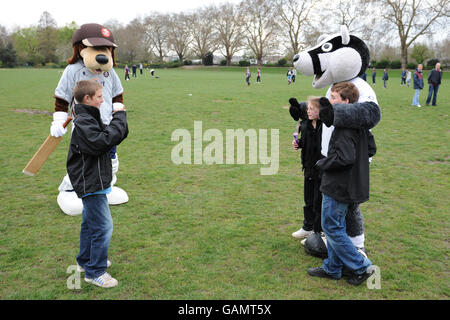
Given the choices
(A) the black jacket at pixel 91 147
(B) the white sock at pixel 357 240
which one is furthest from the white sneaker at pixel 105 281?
(B) the white sock at pixel 357 240

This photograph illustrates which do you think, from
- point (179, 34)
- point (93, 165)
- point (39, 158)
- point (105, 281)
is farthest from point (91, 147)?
point (179, 34)

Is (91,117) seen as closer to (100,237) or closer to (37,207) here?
(100,237)

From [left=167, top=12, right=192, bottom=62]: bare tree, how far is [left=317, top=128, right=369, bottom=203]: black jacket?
86.1 m

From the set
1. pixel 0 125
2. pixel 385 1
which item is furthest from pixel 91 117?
pixel 385 1

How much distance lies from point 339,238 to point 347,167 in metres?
0.66

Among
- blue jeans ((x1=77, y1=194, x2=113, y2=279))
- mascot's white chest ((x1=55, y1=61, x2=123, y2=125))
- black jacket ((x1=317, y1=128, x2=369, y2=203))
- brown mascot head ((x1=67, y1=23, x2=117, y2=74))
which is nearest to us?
black jacket ((x1=317, y1=128, x2=369, y2=203))

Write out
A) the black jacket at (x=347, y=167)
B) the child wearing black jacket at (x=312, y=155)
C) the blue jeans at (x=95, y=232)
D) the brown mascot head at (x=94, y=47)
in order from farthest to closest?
the brown mascot head at (x=94, y=47)
the child wearing black jacket at (x=312, y=155)
the blue jeans at (x=95, y=232)
the black jacket at (x=347, y=167)

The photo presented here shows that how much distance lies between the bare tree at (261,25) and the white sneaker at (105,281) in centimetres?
6975

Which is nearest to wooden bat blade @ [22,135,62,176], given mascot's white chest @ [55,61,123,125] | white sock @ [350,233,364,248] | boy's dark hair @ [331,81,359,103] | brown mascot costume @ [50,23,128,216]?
brown mascot costume @ [50,23,128,216]

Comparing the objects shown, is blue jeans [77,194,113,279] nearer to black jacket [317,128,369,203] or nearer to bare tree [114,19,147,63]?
black jacket [317,128,369,203]

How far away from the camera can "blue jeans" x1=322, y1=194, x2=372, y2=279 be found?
3.42m

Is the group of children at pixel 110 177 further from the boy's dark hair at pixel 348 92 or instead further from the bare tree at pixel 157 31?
the bare tree at pixel 157 31

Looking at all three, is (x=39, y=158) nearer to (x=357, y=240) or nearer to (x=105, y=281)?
(x=105, y=281)

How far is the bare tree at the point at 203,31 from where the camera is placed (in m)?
79.9
